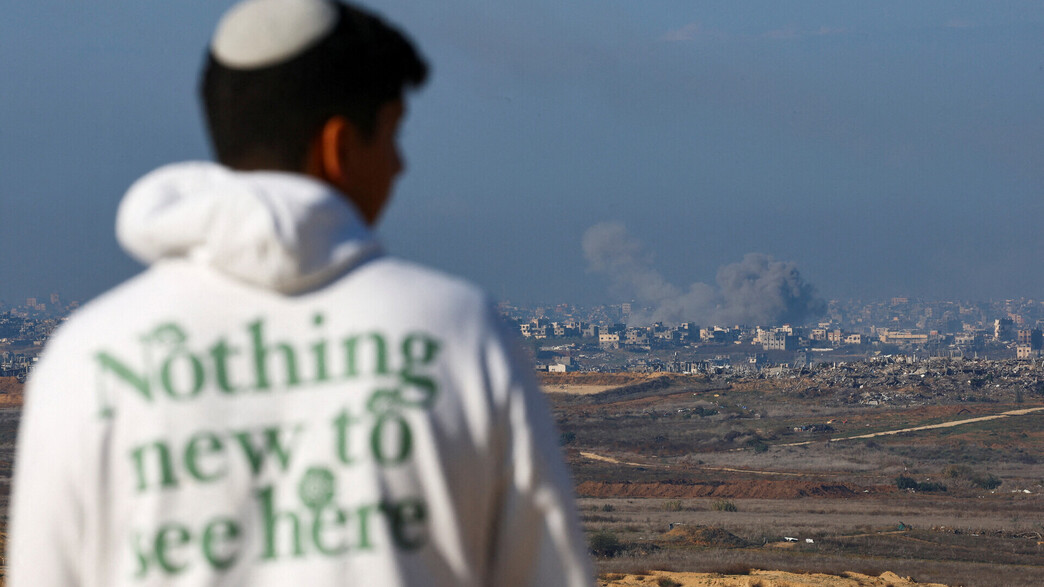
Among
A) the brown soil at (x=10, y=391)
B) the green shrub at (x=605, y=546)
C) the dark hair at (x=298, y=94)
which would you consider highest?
the brown soil at (x=10, y=391)

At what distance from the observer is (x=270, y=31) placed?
146cm

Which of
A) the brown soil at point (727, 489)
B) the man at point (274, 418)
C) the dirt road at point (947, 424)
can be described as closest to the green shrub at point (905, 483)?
the brown soil at point (727, 489)

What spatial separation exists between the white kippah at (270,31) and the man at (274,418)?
0.17m

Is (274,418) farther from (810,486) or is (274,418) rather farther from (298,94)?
(810,486)

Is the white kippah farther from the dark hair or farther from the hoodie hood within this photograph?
the hoodie hood

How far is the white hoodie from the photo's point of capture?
1.37 m

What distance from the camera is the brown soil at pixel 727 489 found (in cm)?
3500

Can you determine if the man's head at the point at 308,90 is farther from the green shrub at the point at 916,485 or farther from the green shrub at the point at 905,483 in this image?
the green shrub at the point at 905,483

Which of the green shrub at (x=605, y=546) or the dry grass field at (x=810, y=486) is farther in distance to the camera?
the dry grass field at (x=810, y=486)

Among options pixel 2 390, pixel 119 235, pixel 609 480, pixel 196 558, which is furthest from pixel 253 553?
pixel 2 390

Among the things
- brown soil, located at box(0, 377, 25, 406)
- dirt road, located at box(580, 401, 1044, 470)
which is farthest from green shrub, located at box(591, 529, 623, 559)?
brown soil, located at box(0, 377, 25, 406)

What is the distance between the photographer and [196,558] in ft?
4.49

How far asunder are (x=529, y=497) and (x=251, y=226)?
0.50 meters

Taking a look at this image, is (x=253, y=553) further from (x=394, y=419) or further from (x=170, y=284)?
(x=170, y=284)
